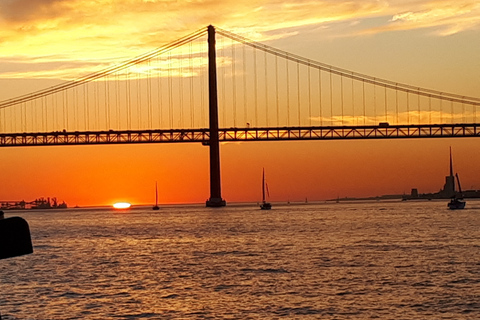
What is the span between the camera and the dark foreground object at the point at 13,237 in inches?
126

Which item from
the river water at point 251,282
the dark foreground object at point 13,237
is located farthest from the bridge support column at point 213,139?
the dark foreground object at point 13,237

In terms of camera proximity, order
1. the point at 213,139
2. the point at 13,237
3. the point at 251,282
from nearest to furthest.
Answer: the point at 13,237 → the point at 251,282 → the point at 213,139

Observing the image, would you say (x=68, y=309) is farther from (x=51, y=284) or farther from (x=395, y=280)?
(x=395, y=280)

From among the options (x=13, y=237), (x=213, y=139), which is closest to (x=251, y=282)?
(x=13, y=237)

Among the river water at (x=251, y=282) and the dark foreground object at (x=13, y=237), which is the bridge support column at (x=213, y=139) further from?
the dark foreground object at (x=13, y=237)

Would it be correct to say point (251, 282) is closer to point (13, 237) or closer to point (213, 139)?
point (13, 237)

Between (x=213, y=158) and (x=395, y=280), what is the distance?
67216mm

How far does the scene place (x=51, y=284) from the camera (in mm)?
23016

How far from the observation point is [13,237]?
10.6 ft

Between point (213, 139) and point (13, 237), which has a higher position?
point (213, 139)

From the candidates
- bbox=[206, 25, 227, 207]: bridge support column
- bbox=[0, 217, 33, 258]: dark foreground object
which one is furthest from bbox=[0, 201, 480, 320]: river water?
bbox=[206, 25, 227, 207]: bridge support column

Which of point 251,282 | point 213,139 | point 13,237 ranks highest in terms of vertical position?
point 213,139

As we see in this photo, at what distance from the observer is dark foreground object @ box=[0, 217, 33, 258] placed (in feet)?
10.5

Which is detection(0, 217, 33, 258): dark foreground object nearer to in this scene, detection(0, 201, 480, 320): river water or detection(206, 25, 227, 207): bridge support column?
detection(0, 201, 480, 320): river water
